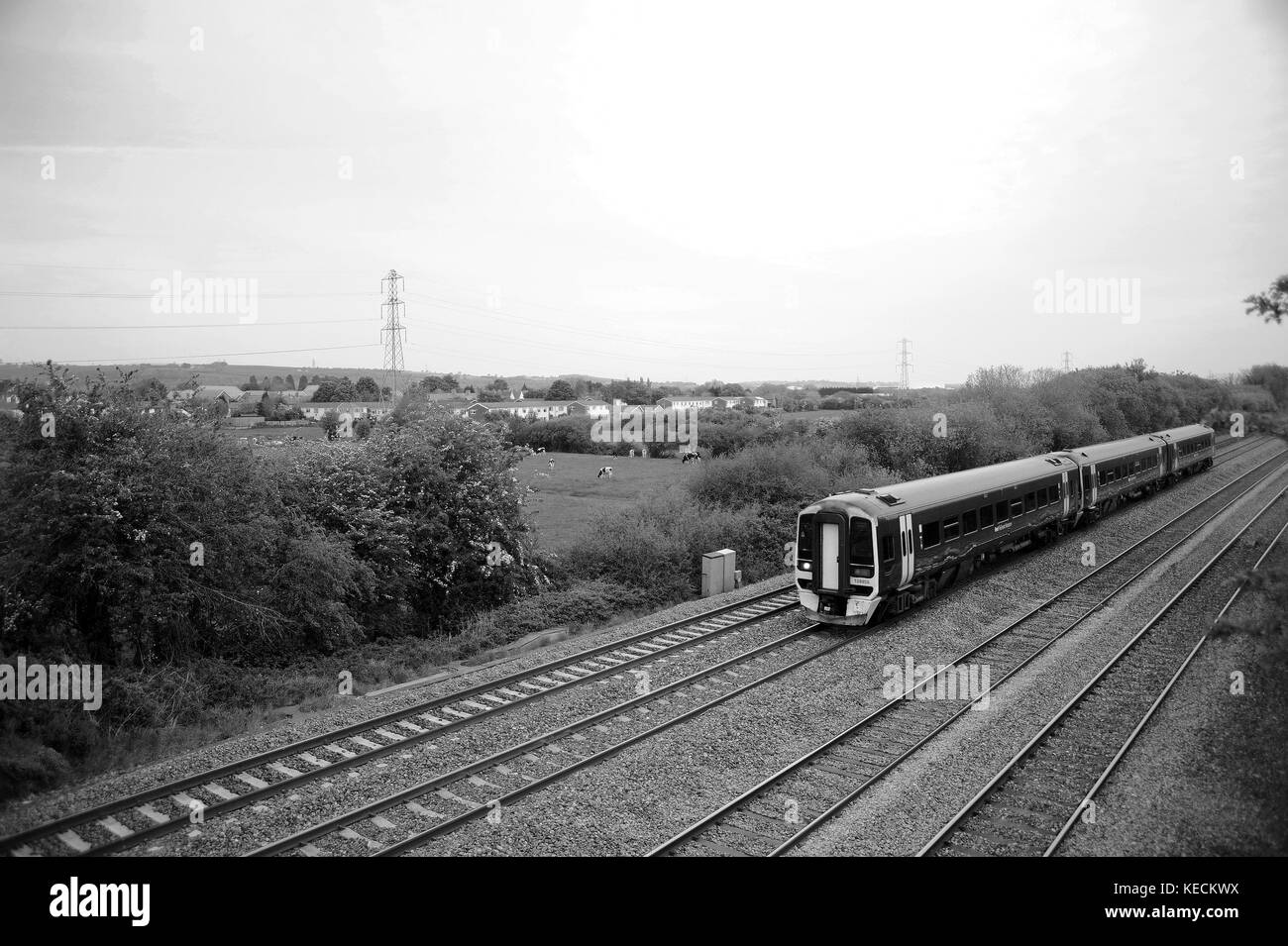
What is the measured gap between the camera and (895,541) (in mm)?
17125

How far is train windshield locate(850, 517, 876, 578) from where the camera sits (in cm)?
1675

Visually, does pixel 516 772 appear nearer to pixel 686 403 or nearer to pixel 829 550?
pixel 829 550

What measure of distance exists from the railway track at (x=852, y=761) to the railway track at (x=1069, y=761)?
51.0 inches

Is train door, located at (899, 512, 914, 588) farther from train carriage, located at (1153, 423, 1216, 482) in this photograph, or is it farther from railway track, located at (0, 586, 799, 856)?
train carriage, located at (1153, 423, 1216, 482)

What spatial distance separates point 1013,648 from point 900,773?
7.05m

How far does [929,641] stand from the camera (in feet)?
54.6

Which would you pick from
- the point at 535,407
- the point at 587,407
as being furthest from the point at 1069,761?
the point at 535,407

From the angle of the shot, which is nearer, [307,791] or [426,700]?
[307,791]

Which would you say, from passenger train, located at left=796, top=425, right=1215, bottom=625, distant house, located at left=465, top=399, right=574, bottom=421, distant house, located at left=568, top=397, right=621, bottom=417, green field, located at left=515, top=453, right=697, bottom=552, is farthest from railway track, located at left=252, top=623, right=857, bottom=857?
distant house, located at left=568, top=397, right=621, bottom=417

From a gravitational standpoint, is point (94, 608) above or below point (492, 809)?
above

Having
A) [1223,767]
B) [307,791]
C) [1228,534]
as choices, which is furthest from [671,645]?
[1228,534]

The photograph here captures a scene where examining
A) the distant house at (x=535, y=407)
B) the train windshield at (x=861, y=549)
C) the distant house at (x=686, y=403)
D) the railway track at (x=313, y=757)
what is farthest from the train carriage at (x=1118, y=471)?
the distant house at (x=535, y=407)

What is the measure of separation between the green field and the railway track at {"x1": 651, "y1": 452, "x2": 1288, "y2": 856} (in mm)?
12433
